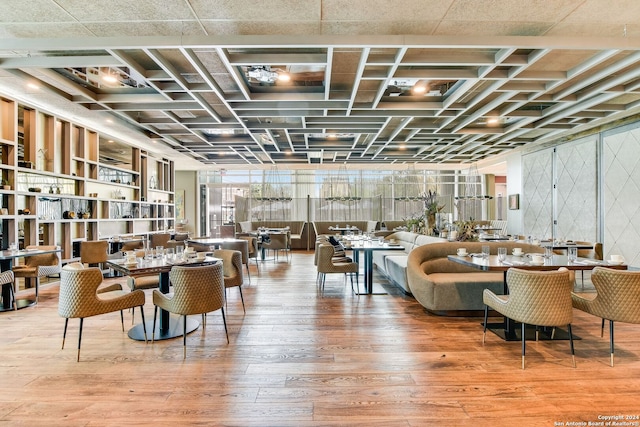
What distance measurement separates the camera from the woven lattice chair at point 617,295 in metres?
2.92

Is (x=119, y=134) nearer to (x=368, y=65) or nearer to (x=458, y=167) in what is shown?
(x=368, y=65)

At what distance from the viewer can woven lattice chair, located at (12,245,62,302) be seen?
5.26 metres

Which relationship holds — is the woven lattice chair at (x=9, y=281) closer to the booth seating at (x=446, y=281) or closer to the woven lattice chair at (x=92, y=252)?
the woven lattice chair at (x=92, y=252)

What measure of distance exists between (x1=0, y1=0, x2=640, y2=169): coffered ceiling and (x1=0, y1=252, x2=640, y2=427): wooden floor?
11.0ft

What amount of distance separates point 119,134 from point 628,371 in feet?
33.7

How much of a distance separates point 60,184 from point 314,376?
714cm

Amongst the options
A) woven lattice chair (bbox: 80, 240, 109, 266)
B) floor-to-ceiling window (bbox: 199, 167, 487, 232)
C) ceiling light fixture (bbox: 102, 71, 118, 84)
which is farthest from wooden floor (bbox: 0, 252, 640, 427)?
floor-to-ceiling window (bbox: 199, 167, 487, 232)

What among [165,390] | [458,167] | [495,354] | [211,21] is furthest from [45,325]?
[458,167]

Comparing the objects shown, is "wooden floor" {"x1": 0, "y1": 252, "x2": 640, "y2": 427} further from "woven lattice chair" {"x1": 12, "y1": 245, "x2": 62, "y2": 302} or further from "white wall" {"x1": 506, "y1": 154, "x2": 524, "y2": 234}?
"white wall" {"x1": 506, "y1": 154, "x2": 524, "y2": 234}

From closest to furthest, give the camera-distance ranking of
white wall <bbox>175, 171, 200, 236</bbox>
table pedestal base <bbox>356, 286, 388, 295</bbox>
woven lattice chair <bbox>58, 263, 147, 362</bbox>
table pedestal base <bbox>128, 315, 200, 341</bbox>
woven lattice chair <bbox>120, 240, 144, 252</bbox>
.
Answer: woven lattice chair <bbox>58, 263, 147, 362</bbox> < table pedestal base <bbox>128, 315, 200, 341</bbox> < table pedestal base <bbox>356, 286, 388, 295</bbox> < woven lattice chair <bbox>120, 240, 144, 252</bbox> < white wall <bbox>175, 171, 200, 236</bbox>

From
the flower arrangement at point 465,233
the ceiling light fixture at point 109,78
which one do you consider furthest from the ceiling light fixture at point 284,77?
the flower arrangement at point 465,233

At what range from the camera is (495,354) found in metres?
3.24

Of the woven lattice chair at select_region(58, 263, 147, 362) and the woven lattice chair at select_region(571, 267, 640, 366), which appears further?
the woven lattice chair at select_region(58, 263, 147, 362)

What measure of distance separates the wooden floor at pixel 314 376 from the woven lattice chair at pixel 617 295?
0.45m
